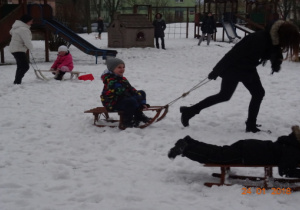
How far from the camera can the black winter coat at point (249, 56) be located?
4898mm

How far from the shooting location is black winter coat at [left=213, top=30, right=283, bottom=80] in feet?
16.1

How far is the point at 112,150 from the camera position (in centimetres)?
470

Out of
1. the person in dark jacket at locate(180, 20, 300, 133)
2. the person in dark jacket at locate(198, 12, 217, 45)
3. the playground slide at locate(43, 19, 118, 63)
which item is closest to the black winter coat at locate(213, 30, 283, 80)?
the person in dark jacket at locate(180, 20, 300, 133)

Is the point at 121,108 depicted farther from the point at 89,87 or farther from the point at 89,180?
the point at 89,87

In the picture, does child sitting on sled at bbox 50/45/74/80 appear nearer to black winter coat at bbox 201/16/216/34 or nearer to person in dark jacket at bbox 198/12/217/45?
person in dark jacket at bbox 198/12/217/45

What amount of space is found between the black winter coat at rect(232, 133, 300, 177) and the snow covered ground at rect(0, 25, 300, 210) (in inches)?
9.8

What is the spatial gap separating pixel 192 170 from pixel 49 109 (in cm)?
377

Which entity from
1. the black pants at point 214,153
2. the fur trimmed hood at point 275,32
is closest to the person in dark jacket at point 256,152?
the black pants at point 214,153

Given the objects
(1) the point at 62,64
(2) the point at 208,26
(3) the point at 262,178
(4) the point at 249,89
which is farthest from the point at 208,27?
(3) the point at 262,178

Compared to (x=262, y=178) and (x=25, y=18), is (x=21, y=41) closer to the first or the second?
(x=25, y=18)

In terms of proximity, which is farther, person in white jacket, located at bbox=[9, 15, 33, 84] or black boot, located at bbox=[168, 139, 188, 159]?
person in white jacket, located at bbox=[9, 15, 33, 84]

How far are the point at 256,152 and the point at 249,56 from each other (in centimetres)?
201

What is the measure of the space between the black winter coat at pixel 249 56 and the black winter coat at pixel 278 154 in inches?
71.8
